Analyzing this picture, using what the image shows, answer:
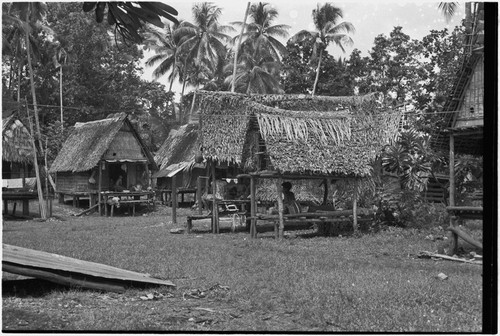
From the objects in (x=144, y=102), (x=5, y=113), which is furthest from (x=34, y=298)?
(x=144, y=102)

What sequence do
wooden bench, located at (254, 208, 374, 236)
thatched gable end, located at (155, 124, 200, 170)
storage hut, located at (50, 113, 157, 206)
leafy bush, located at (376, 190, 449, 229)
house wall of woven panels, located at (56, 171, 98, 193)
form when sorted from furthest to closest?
thatched gable end, located at (155, 124, 200, 170) < house wall of woven panels, located at (56, 171, 98, 193) < storage hut, located at (50, 113, 157, 206) < leafy bush, located at (376, 190, 449, 229) < wooden bench, located at (254, 208, 374, 236)

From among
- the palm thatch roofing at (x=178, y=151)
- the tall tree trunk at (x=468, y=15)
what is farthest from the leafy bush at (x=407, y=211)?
the palm thatch roofing at (x=178, y=151)

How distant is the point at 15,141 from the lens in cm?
1847

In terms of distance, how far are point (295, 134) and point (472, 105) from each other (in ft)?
11.8

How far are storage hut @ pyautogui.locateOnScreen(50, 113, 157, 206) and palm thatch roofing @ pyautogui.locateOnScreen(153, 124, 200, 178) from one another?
1.13 meters

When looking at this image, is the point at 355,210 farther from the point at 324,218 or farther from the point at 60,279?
the point at 60,279

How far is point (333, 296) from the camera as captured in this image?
5926 millimetres

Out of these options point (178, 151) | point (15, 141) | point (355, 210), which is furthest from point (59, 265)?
point (178, 151)

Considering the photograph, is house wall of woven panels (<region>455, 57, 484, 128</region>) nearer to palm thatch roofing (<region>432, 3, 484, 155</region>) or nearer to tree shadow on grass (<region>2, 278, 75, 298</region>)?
palm thatch roofing (<region>432, 3, 484, 155</region>)

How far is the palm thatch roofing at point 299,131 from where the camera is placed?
38.1 ft

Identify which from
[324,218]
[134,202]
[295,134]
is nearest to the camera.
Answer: [295,134]

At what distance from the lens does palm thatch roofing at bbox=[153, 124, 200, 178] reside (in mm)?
22562

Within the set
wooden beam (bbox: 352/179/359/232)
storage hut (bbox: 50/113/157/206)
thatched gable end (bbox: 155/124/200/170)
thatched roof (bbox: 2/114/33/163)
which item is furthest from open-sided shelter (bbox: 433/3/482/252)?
thatched roof (bbox: 2/114/33/163)

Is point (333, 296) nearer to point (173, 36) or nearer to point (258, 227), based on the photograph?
point (258, 227)
